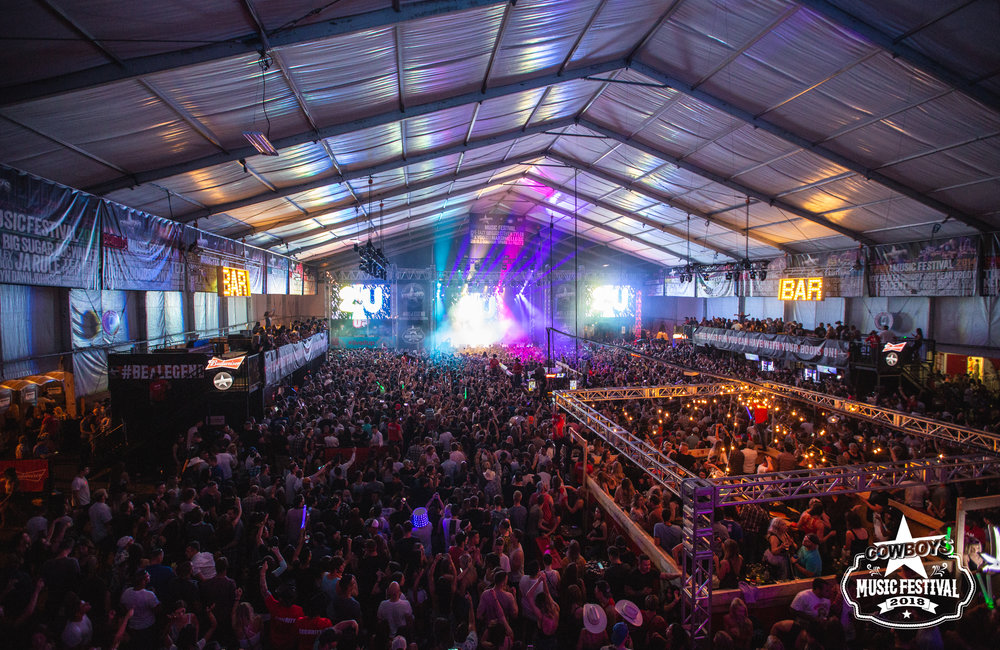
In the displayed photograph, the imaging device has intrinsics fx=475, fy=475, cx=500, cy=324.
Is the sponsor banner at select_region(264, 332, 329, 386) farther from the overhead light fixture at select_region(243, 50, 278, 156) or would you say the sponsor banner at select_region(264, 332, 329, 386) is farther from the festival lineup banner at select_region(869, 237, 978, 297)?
the festival lineup banner at select_region(869, 237, 978, 297)

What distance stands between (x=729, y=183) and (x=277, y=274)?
15216 mm

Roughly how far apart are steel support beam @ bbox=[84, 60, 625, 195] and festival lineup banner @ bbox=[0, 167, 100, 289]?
1.89ft

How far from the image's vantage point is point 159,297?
1306cm

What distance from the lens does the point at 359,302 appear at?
1001 inches

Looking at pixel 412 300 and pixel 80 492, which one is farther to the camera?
pixel 412 300

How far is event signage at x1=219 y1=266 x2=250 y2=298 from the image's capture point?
39.7ft

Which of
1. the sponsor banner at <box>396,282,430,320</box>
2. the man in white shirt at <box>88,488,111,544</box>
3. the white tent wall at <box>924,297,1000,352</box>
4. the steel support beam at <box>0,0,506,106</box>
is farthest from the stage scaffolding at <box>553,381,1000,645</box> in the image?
the sponsor banner at <box>396,282,430,320</box>

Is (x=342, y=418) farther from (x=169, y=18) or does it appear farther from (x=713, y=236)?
(x=713, y=236)

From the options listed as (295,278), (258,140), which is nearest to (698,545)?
(258,140)

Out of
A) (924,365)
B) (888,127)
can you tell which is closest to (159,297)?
(888,127)

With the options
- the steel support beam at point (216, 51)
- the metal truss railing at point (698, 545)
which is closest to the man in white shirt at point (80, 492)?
the steel support beam at point (216, 51)

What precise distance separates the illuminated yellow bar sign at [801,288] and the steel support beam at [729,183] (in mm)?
2178

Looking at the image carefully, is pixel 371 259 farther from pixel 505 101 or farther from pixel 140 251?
pixel 505 101

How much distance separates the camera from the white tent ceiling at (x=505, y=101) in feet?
16.0
